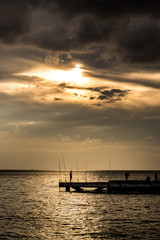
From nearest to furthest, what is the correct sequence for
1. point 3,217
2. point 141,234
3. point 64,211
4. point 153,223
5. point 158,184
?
point 141,234, point 153,223, point 3,217, point 64,211, point 158,184

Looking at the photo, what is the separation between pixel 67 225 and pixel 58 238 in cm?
482

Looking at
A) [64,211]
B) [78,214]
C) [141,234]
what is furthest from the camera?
[64,211]

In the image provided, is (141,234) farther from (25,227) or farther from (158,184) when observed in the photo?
(158,184)

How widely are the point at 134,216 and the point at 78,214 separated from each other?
5922 millimetres

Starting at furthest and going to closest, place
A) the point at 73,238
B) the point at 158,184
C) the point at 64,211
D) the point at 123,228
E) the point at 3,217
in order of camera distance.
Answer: the point at 158,184 < the point at 64,211 < the point at 3,217 < the point at 123,228 < the point at 73,238

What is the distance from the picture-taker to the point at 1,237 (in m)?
23.0

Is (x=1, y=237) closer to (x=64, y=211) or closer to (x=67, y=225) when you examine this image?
(x=67, y=225)

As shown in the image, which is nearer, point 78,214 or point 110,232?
point 110,232

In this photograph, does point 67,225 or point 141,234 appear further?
point 67,225

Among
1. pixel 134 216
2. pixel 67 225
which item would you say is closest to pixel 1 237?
pixel 67 225

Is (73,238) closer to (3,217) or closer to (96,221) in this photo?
(96,221)

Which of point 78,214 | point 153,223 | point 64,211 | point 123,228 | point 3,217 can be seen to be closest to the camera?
point 123,228

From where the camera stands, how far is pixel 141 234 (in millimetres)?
24078

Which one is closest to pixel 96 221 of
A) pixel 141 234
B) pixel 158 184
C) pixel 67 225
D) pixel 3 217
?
pixel 67 225
